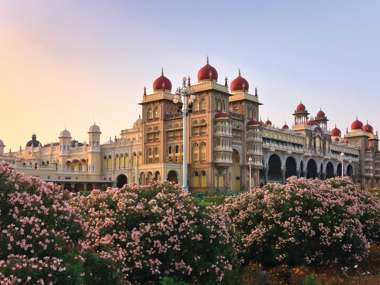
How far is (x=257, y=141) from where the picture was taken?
64.8 m

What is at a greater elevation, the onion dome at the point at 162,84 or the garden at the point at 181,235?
the onion dome at the point at 162,84

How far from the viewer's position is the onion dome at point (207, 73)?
61969mm

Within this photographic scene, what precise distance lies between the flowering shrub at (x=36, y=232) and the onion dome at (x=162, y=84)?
5870 centimetres

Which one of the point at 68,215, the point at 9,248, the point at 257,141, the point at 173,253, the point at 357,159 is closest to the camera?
the point at 9,248

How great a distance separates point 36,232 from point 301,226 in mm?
8050

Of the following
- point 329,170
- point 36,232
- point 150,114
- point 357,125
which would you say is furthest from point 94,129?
point 36,232

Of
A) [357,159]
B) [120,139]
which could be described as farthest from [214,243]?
[357,159]

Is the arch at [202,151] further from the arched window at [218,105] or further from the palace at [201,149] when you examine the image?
the arched window at [218,105]

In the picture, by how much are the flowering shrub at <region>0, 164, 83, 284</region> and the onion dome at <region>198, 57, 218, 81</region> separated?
54.6 metres

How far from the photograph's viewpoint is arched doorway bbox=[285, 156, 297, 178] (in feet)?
257

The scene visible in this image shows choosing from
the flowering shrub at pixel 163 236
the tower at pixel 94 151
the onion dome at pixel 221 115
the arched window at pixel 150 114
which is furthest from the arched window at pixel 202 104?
the flowering shrub at pixel 163 236

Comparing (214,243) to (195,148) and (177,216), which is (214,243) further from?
(195,148)

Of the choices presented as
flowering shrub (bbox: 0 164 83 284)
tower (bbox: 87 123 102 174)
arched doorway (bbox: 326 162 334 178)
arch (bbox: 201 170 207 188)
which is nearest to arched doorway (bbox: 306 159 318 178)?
arched doorway (bbox: 326 162 334 178)

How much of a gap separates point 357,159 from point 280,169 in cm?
3127
